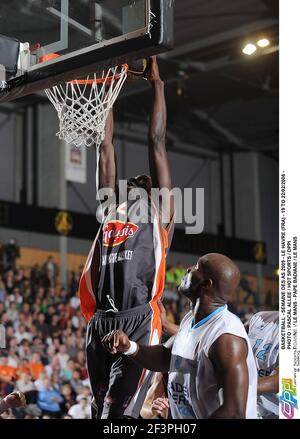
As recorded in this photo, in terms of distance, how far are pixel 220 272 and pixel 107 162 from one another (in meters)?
1.11

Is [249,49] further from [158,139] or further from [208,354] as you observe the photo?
[208,354]

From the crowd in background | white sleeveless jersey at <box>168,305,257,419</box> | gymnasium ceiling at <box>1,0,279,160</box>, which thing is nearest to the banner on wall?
gymnasium ceiling at <box>1,0,279,160</box>

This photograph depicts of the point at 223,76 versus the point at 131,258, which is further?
the point at 223,76

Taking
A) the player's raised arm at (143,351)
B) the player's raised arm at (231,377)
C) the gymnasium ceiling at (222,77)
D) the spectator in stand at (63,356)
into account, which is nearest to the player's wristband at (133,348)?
the player's raised arm at (143,351)

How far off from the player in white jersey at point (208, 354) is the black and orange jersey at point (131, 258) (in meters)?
0.23

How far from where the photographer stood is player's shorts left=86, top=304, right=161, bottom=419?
4430 mm

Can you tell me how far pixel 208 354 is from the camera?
4.03m

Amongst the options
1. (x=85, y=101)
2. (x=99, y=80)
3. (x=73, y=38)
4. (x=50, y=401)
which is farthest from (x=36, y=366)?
(x=73, y=38)

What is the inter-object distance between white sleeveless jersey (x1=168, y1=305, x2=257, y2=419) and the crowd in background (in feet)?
8.06

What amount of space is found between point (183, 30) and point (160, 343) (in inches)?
168

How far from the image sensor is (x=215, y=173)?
6.50 meters

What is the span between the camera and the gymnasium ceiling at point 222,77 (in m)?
7.46

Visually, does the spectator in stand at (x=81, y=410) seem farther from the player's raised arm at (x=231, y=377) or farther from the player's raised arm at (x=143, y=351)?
the player's raised arm at (x=231, y=377)

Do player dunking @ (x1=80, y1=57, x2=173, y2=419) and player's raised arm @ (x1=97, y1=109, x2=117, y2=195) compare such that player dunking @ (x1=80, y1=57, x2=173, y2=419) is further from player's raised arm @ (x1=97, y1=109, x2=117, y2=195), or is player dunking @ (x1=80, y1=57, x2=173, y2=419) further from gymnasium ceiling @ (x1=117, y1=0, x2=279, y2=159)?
gymnasium ceiling @ (x1=117, y1=0, x2=279, y2=159)
